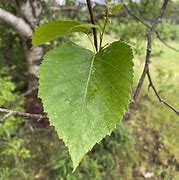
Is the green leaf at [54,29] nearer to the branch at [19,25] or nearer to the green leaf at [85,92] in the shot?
the green leaf at [85,92]

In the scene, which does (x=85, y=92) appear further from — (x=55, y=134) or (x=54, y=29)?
(x=55, y=134)

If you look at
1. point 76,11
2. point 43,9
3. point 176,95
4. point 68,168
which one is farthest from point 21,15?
point 176,95

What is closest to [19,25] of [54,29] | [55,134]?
[55,134]

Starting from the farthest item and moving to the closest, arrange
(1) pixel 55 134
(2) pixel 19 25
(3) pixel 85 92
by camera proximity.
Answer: (1) pixel 55 134
(2) pixel 19 25
(3) pixel 85 92

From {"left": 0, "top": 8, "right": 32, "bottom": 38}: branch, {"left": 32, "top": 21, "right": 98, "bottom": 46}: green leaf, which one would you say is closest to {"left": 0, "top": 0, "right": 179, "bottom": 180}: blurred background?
{"left": 0, "top": 8, "right": 32, "bottom": 38}: branch

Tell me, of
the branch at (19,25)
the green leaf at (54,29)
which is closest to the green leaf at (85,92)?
the green leaf at (54,29)

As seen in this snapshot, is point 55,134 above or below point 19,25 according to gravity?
below
